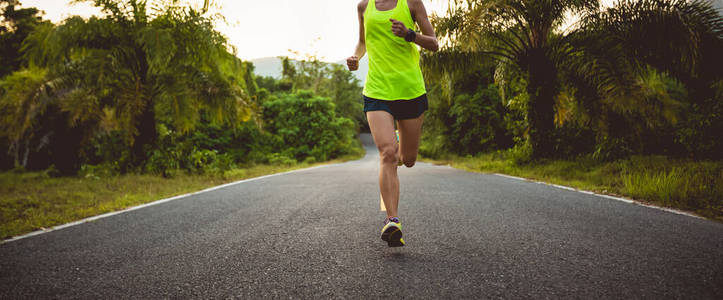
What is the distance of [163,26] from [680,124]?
12.6m

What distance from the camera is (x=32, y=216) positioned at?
4.12 meters

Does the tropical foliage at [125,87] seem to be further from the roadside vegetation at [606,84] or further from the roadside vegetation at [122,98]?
the roadside vegetation at [606,84]

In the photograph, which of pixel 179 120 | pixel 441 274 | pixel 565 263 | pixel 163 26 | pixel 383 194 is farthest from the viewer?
pixel 179 120

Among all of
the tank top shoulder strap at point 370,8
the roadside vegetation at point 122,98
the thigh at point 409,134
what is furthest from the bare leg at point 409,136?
the roadside vegetation at point 122,98

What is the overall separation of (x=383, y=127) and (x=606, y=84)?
6.47 metres

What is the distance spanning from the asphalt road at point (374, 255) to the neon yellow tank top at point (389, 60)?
1169 millimetres

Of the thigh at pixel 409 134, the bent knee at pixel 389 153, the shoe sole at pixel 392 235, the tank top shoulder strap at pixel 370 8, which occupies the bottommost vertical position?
the shoe sole at pixel 392 235

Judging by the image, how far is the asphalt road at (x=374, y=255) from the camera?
188 centimetres

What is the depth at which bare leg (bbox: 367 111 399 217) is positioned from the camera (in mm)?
2688

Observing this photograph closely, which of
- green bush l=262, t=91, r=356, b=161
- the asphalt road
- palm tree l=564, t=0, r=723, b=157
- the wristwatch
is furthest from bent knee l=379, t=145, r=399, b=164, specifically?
green bush l=262, t=91, r=356, b=161

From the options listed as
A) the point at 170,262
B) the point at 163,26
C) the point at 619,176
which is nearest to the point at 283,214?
the point at 170,262

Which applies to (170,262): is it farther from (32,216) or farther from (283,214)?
(32,216)

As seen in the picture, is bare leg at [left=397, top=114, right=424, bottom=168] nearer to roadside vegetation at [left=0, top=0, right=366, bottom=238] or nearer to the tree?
roadside vegetation at [left=0, top=0, right=366, bottom=238]

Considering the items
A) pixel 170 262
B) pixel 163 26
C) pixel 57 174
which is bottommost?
pixel 57 174
